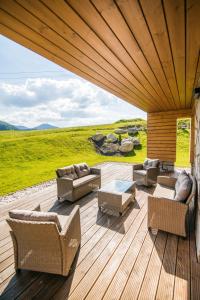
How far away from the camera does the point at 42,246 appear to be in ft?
5.90

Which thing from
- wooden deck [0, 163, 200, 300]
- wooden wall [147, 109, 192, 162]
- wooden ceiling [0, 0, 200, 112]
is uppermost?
wooden ceiling [0, 0, 200, 112]

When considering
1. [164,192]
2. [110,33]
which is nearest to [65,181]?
[164,192]

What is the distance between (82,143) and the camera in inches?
588

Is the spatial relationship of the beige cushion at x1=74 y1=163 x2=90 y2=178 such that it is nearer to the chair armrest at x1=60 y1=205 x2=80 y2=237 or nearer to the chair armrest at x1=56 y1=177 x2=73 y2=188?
the chair armrest at x1=56 y1=177 x2=73 y2=188

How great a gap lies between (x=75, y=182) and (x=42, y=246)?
2.32 meters

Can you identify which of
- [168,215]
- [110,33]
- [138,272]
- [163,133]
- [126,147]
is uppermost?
[110,33]

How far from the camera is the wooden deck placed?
1664 mm

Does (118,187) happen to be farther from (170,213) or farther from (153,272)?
(153,272)

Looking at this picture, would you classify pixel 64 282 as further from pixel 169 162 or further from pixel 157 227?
pixel 169 162

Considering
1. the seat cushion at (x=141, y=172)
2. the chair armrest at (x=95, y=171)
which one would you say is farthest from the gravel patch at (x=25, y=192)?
the seat cushion at (x=141, y=172)

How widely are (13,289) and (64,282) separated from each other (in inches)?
21.0

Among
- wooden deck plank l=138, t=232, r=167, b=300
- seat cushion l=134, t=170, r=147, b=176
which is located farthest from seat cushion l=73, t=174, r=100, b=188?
wooden deck plank l=138, t=232, r=167, b=300

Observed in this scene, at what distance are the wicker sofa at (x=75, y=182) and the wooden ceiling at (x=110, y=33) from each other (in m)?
2.45

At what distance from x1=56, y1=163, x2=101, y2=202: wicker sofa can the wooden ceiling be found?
245 centimetres
